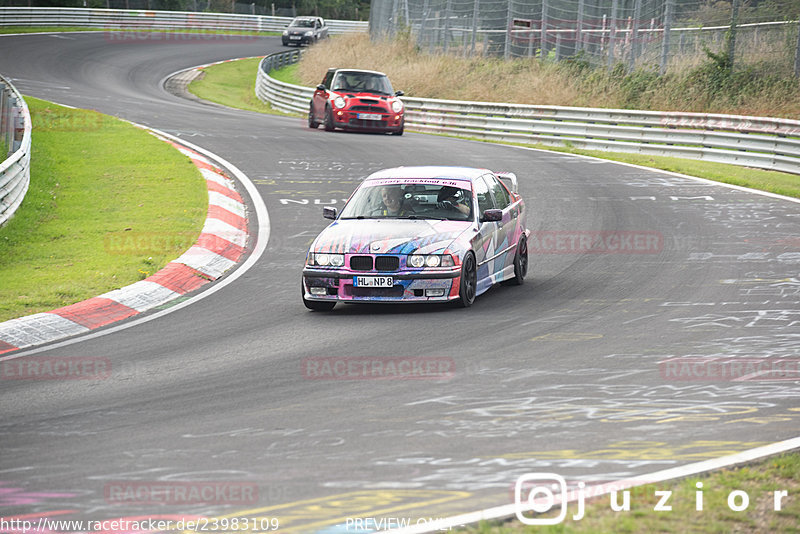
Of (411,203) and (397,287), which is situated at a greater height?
(411,203)

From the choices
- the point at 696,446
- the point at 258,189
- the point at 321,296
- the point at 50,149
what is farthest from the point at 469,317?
the point at 50,149

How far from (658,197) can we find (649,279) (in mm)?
6954

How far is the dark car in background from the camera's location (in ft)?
219

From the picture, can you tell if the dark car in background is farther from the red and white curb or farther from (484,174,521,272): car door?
(484,174,521,272): car door

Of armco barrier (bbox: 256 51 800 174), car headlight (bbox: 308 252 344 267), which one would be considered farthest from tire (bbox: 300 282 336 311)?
armco barrier (bbox: 256 51 800 174)

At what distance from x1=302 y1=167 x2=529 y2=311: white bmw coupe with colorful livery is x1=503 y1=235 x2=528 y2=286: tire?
11 mm

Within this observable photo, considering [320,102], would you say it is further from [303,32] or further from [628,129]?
[303,32]

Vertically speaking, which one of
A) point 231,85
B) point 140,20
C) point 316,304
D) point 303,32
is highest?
point 140,20

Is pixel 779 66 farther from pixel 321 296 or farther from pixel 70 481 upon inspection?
pixel 70 481

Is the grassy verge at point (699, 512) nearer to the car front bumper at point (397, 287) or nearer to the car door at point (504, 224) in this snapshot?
the car front bumper at point (397, 287)

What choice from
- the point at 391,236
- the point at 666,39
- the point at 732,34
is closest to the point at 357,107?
the point at 666,39

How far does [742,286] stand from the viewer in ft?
38.6

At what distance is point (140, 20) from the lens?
65.9 metres

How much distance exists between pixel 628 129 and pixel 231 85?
85.4 feet
